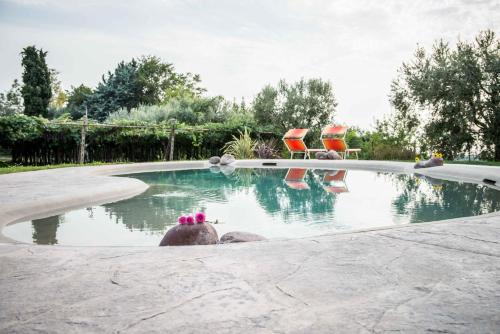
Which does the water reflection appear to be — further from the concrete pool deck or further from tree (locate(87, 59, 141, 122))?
tree (locate(87, 59, 141, 122))

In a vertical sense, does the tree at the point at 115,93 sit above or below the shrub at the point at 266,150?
above

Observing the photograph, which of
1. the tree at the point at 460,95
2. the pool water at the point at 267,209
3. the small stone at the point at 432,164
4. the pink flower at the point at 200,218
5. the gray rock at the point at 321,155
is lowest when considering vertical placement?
the pool water at the point at 267,209

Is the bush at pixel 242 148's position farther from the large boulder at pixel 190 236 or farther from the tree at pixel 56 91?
the tree at pixel 56 91

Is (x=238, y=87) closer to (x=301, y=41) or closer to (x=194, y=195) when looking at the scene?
(x=301, y=41)

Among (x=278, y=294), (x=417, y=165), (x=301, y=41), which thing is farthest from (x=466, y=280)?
(x=301, y=41)

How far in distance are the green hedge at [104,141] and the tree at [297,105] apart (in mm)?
1861

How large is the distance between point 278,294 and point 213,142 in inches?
534

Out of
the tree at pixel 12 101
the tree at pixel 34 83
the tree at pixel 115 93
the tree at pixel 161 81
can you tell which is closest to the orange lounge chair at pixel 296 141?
the tree at pixel 115 93

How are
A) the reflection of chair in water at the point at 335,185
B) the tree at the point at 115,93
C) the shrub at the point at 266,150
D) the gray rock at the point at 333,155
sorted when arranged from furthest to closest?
the tree at the point at 115,93
the shrub at the point at 266,150
the gray rock at the point at 333,155
the reflection of chair in water at the point at 335,185

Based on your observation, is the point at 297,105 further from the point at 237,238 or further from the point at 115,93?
the point at 115,93

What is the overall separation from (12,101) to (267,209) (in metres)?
43.7

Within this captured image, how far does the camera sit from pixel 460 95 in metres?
12.6

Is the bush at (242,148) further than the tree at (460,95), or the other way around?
the bush at (242,148)

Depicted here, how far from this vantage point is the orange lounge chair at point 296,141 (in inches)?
554
